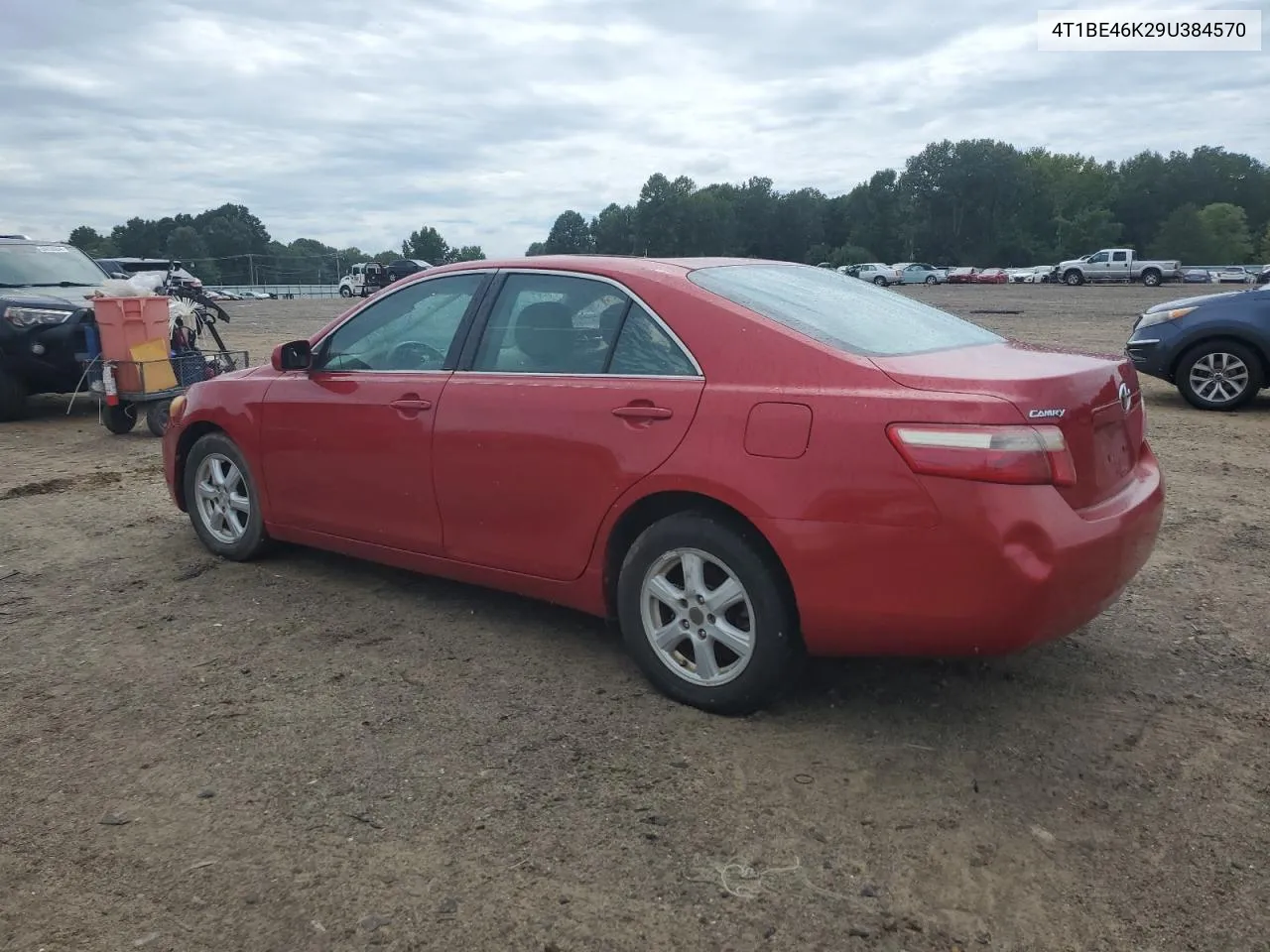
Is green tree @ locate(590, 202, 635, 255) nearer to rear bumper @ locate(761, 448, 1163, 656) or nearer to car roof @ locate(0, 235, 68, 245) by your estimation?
car roof @ locate(0, 235, 68, 245)

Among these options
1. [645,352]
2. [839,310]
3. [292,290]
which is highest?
[839,310]

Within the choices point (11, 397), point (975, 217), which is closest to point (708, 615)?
point (11, 397)

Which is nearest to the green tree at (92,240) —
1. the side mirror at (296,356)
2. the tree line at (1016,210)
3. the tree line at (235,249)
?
the tree line at (235,249)

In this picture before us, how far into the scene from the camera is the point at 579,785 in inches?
121

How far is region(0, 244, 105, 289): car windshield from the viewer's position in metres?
11.0

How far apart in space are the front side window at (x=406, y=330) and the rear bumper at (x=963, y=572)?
1806 mm

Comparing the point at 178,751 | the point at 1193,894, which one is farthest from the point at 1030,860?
the point at 178,751

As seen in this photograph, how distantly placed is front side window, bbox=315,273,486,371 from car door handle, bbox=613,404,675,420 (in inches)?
40.6

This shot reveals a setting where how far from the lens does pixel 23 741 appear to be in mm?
3402

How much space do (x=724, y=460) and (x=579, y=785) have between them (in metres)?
1.08

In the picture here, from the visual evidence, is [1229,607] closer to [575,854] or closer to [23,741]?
[575,854]

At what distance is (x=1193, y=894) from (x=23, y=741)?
3.44m

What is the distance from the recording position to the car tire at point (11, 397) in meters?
10.2

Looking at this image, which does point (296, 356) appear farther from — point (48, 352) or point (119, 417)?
point (48, 352)
